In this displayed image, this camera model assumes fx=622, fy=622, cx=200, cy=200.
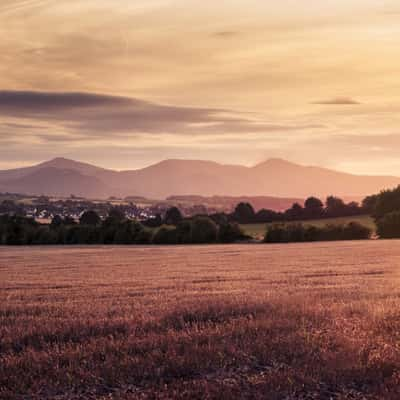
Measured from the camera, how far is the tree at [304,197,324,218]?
116 meters

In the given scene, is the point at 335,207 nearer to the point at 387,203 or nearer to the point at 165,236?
the point at 387,203

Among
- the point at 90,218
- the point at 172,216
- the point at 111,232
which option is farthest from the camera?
the point at 172,216

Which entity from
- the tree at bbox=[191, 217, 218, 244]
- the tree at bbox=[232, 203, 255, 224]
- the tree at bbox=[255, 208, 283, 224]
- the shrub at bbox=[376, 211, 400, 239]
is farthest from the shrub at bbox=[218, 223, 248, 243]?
the tree at bbox=[255, 208, 283, 224]

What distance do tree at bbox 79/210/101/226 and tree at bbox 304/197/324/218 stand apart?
3848 centimetres

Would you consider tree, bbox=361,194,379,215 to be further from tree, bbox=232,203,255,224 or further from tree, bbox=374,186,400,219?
tree, bbox=232,203,255,224

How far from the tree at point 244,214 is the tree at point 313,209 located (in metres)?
10.5

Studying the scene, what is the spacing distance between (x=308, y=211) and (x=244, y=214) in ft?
41.1

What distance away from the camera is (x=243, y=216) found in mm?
121062

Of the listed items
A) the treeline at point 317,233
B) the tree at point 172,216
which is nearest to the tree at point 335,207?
the treeline at point 317,233

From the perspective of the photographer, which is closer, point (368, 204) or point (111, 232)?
point (111, 232)

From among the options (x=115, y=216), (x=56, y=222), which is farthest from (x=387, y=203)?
(x=56, y=222)

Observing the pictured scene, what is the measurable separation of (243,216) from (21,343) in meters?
112

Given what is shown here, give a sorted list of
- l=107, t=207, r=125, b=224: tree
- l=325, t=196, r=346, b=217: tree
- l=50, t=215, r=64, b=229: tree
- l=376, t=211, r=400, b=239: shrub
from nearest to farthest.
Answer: l=376, t=211, r=400, b=239: shrub, l=107, t=207, r=125, b=224: tree, l=50, t=215, r=64, b=229: tree, l=325, t=196, r=346, b=217: tree

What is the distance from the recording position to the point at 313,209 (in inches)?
4592
